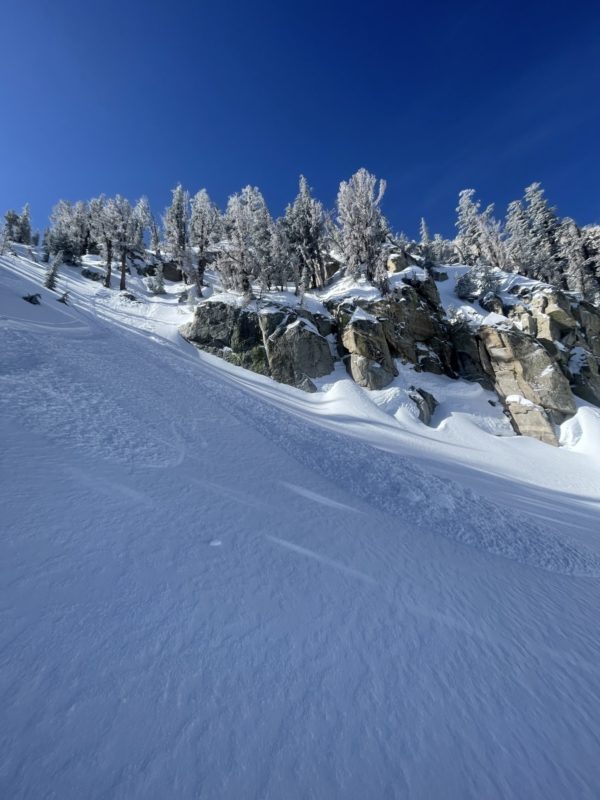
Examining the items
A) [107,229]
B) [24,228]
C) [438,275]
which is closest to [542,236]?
[438,275]

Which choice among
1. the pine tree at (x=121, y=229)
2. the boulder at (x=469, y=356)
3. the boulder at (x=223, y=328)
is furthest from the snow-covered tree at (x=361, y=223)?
the pine tree at (x=121, y=229)

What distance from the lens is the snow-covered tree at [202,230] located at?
122ft

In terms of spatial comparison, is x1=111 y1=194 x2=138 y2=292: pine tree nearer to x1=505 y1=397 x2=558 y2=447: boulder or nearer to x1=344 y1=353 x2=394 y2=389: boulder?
x1=344 y1=353 x2=394 y2=389: boulder

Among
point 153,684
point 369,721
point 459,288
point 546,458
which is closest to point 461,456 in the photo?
point 546,458

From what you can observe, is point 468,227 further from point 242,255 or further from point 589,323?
point 242,255

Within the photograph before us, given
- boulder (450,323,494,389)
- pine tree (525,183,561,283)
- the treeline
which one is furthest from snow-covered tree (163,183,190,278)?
pine tree (525,183,561,283)

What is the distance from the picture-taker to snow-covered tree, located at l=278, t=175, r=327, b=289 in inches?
1366

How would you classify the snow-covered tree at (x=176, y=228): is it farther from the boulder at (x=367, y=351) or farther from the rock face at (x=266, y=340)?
the boulder at (x=367, y=351)

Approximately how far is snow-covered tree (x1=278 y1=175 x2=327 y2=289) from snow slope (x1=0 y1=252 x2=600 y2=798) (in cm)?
2958

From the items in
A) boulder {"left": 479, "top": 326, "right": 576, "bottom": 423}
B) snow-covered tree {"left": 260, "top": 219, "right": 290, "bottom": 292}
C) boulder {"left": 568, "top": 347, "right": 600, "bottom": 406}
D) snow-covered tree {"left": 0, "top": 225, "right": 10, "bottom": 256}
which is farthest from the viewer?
snow-covered tree {"left": 0, "top": 225, "right": 10, "bottom": 256}

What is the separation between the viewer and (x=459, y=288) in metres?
33.9

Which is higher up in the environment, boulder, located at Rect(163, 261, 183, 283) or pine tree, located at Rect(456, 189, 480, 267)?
pine tree, located at Rect(456, 189, 480, 267)

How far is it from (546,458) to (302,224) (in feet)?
106

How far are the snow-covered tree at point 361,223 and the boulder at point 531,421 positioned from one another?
16.2 m
